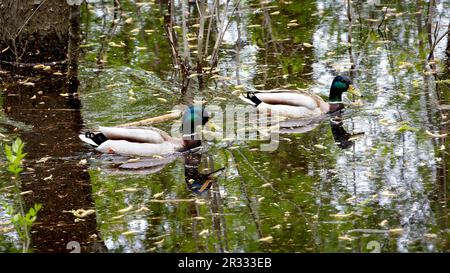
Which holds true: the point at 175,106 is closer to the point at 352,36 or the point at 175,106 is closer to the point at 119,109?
the point at 119,109

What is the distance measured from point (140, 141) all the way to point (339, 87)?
231 centimetres

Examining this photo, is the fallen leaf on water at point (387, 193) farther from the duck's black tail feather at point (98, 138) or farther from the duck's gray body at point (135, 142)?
the duck's black tail feather at point (98, 138)

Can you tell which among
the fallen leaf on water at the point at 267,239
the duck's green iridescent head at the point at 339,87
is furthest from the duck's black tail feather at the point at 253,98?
the fallen leaf on water at the point at 267,239

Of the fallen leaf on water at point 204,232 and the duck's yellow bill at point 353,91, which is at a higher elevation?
the duck's yellow bill at point 353,91

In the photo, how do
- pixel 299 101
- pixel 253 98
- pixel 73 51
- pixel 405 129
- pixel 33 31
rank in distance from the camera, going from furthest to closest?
pixel 33 31 → pixel 73 51 → pixel 253 98 → pixel 299 101 → pixel 405 129

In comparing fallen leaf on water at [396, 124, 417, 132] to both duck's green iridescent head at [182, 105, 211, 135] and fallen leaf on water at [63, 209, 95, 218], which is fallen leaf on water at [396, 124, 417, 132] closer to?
duck's green iridescent head at [182, 105, 211, 135]

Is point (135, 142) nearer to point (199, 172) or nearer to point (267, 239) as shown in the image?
point (199, 172)

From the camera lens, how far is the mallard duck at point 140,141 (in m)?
9.57

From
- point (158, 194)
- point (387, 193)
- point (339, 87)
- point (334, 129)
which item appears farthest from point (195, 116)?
point (387, 193)

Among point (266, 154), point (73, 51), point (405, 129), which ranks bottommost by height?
point (266, 154)

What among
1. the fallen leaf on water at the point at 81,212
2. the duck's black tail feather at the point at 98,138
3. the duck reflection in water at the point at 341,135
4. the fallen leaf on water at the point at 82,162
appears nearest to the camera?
the fallen leaf on water at the point at 81,212

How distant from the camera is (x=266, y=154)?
9.34 meters

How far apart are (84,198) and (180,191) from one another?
78cm

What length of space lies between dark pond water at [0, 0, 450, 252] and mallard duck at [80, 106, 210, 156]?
135 millimetres
